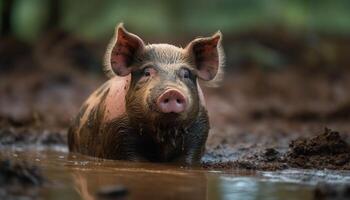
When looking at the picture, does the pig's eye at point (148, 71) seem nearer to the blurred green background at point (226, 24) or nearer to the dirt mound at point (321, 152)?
the dirt mound at point (321, 152)

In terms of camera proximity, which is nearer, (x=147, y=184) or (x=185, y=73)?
(x=147, y=184)

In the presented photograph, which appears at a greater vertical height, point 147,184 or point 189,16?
point 189,16

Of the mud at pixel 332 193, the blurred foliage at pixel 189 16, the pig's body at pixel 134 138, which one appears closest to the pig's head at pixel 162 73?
the pig's body at pixel 134 138

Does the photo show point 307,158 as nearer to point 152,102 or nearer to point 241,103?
point 152,102

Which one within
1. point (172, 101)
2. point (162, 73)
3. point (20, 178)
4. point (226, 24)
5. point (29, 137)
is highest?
point (226, 24)

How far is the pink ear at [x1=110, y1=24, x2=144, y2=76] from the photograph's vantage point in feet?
Result: 26.4

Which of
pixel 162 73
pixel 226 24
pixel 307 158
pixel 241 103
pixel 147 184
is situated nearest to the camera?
pixel 147 184

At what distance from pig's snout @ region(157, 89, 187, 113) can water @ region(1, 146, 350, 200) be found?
52 centimetres

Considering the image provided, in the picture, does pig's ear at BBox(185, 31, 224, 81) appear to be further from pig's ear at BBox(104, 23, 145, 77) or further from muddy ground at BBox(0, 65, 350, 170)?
muddy ground at BBox(0, 65, 350, 170)

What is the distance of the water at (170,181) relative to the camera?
5395 millimetres

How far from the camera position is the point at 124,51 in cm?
811

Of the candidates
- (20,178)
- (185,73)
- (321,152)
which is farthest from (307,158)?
(20,178)

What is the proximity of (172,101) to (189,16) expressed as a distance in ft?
52.7

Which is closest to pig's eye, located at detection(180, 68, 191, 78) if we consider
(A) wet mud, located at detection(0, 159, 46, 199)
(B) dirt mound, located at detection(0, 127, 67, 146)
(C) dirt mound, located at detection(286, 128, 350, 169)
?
(C) dirt mound, located at detection(286, 128, 350, 169)
